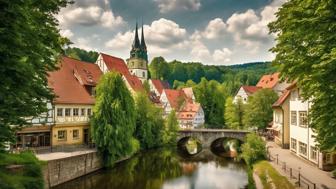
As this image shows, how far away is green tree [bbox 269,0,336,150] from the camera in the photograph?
36.3 ft

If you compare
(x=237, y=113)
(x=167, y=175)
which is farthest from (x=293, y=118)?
(x=237, y=113)

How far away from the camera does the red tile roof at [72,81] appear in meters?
33.7

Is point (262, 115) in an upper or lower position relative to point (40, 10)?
lower

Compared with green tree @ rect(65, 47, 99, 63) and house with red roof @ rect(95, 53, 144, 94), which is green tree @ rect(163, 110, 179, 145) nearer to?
house with red roof @ rect(95, 53, 144, 94)

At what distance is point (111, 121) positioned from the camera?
32.8 metres

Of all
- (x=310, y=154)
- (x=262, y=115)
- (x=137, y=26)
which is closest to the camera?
(x=310, y=154)

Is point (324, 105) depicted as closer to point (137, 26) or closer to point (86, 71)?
point (86, 71)

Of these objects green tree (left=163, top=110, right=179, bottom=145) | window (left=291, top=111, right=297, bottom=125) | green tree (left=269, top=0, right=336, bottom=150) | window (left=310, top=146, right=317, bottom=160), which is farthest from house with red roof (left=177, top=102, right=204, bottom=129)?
green tree (left=269, top=0, right=336, bottom=150)

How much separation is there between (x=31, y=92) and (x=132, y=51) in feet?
238

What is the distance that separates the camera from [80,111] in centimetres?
3531

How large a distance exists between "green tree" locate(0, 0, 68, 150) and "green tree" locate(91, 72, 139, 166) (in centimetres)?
1799

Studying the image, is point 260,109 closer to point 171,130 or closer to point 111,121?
point 171,130

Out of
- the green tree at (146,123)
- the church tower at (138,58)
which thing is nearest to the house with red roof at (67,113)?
the green tree at (146,123)


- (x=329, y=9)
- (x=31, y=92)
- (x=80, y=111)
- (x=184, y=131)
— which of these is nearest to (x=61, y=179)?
(x=80, y=111)
